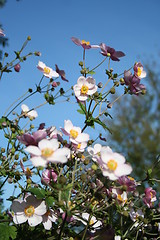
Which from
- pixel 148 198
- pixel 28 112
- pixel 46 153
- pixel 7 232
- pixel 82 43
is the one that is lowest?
pixel 7 232

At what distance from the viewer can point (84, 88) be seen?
1523mm

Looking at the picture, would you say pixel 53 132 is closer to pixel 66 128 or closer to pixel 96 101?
pixel 66 128

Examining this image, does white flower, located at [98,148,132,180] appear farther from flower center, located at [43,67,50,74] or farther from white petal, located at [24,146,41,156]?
flower center, located at [43,67,50,74]

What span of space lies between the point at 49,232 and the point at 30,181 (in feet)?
0.63

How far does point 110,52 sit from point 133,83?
18cm

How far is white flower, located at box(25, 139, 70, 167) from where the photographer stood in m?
0.92

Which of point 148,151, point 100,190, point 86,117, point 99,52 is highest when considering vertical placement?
point 148,151

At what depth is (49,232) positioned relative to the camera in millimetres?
1275

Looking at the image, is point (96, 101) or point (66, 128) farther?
point (96, 101)

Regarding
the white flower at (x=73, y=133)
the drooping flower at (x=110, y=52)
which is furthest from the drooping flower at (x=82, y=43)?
the white flower at (x=73, y=133)

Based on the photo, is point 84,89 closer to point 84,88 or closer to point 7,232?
point 84,88

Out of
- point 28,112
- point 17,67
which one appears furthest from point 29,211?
point 17,67

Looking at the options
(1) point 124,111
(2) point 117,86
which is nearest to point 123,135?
(1) point 124,111

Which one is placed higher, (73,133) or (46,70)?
(46,70)
